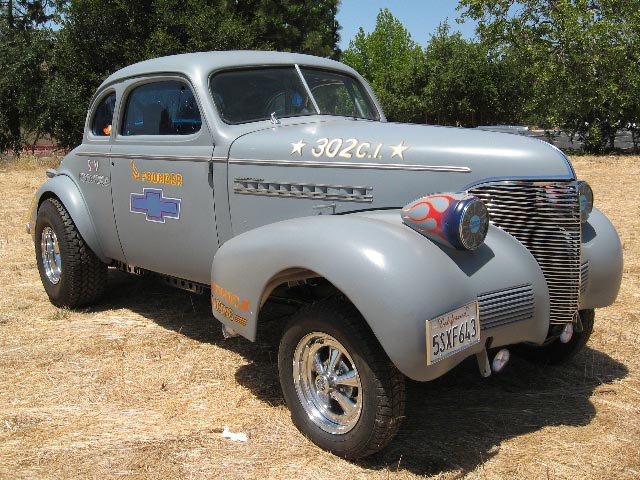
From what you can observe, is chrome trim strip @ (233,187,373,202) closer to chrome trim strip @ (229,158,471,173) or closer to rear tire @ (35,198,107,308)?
chrome trim strip @ (229,158,471,173)

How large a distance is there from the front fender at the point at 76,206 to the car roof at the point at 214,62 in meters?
1.06

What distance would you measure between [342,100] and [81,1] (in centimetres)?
1674

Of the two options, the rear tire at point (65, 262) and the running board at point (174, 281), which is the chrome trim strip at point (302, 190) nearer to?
the running board at point (174, 281)

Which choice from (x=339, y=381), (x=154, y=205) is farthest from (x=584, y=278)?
(x=154, y=205)

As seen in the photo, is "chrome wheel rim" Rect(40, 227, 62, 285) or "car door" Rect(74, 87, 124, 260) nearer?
"car door" Rect(74, 87, 124, 260)

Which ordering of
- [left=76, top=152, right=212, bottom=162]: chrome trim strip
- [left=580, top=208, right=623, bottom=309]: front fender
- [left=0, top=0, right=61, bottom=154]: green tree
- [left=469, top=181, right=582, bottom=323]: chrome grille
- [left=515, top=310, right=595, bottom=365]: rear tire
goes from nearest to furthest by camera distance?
1. [left=469, top=181, right=582, bottom=323]: chrome grille
2. [left=580, top=208, right=623, bottom=309]: front fender
3. [left=515, top=310, right=595, bottom=365]: rear tire
4. [left=76, top=152, right=212, bottom=162]: chrome trim strip
5. [left=0, top=0, right=61, bottom=154]: green tree

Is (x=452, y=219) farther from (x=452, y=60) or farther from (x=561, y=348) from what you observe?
(x=452, y=60)

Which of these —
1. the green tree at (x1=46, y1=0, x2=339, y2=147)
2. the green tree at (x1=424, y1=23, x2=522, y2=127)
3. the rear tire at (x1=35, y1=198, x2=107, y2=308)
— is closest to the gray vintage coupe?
the rear tire at (x1=35, y1=198, x2=107, y2=308)

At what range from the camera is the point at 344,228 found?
114 inches

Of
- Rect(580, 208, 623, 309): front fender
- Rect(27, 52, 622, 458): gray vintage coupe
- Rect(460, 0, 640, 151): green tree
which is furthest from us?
Rect(460, 0, 640, 151): green tree

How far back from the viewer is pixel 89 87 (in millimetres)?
19500

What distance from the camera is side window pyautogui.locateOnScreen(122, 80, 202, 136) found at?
418 centimetres

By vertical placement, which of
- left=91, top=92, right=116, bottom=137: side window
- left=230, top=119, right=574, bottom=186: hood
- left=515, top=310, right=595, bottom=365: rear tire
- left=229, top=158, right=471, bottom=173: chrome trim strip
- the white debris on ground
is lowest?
the white debris on ground

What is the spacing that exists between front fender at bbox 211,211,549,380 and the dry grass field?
0.52 metres
